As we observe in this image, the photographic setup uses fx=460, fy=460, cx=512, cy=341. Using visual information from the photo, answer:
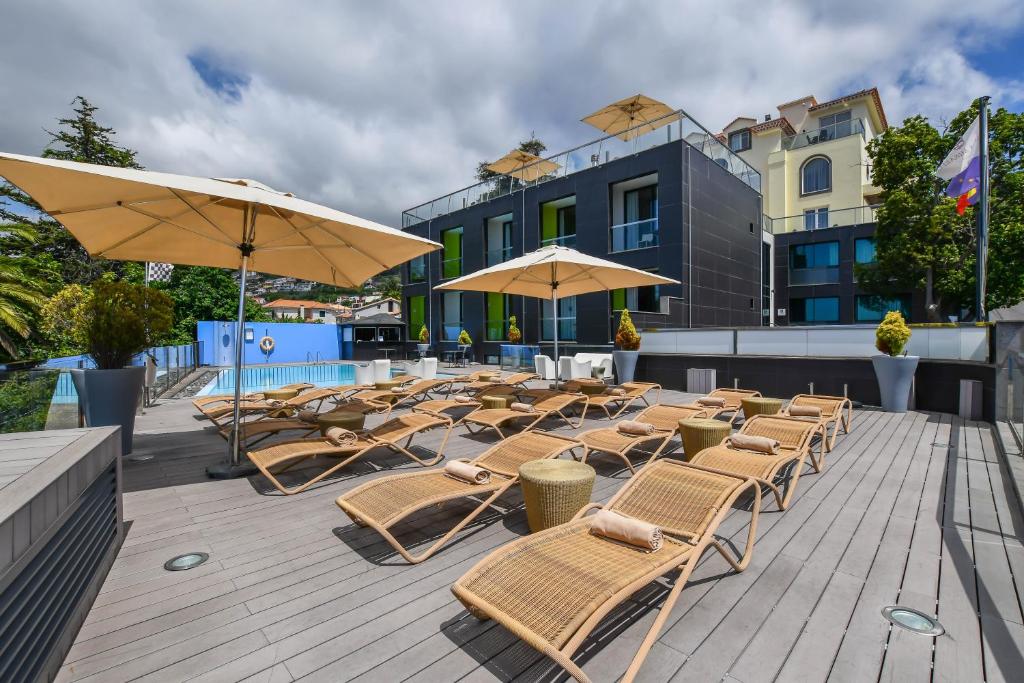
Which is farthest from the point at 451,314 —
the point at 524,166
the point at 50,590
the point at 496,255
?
the point at 50,590

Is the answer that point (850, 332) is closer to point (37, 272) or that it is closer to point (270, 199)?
point (270, 199)

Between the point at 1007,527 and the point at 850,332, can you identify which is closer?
the point at 1007,527

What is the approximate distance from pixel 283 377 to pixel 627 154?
43.9 feet

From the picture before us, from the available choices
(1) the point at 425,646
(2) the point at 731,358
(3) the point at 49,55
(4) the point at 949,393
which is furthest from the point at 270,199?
(3) the point at 49,55

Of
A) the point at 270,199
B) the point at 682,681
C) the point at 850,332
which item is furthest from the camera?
the point at 850,332

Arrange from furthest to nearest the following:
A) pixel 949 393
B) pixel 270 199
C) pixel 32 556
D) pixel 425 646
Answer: pixel 949 393, pixel 270 199, pixel 425 646, pixel 32 556

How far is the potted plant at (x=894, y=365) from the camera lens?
287 inches

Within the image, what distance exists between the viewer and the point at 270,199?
359 centimetres

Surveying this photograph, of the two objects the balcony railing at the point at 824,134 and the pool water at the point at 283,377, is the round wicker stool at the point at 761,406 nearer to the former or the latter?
the pool water at the point at 283,377

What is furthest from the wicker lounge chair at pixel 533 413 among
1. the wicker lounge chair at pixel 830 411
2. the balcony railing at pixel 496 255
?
the balcony railing at pixel 496 255

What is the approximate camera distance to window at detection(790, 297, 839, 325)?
71.0 ft

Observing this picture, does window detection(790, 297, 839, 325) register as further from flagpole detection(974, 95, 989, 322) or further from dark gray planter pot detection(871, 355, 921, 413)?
dark gray planter pot detection(871, 355, 921, 413)

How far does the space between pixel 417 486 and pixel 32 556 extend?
189 centimetres

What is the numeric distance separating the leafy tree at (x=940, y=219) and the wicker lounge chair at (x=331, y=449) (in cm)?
1993
